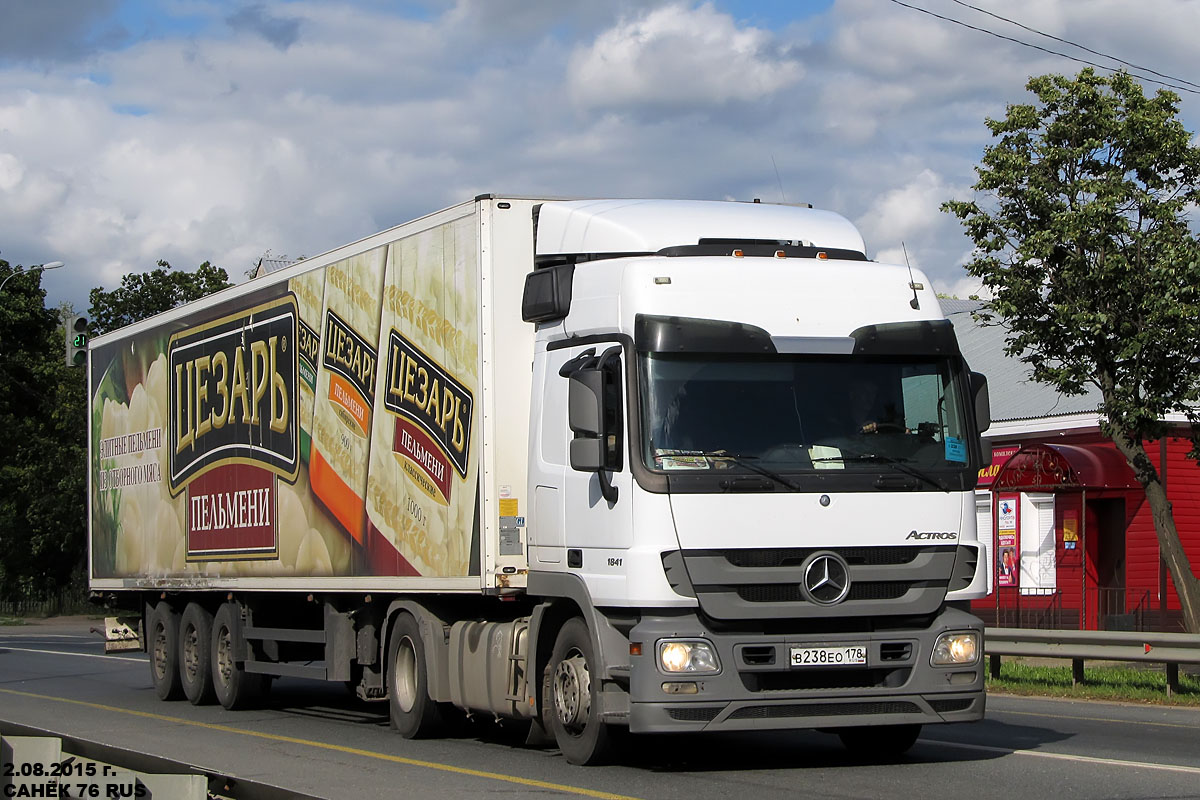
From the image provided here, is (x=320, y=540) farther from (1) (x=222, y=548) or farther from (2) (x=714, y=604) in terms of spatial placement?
(2) (x=714, y=604)

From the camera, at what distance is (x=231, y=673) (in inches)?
656

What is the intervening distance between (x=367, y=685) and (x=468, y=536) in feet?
8.98

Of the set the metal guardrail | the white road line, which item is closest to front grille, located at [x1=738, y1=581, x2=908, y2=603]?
the metal guardrail

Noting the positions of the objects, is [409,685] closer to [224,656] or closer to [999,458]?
[224,656]

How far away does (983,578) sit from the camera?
1041 cm

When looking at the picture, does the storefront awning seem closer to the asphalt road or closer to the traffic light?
the asphalt road

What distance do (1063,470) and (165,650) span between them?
57.2 feet

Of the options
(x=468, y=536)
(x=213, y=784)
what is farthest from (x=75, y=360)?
(x=213, y=784)

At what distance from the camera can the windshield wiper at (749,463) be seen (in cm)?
984

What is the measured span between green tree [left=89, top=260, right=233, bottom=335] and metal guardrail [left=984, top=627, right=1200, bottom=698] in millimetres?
43280

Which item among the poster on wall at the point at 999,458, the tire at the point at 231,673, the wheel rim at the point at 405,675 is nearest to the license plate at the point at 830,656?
the wheel rim at the point at 405,675

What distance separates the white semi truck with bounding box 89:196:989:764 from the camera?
9766 mm

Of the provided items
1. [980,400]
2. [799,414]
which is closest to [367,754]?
[799,414]

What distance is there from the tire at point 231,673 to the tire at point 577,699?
21.5 ft
